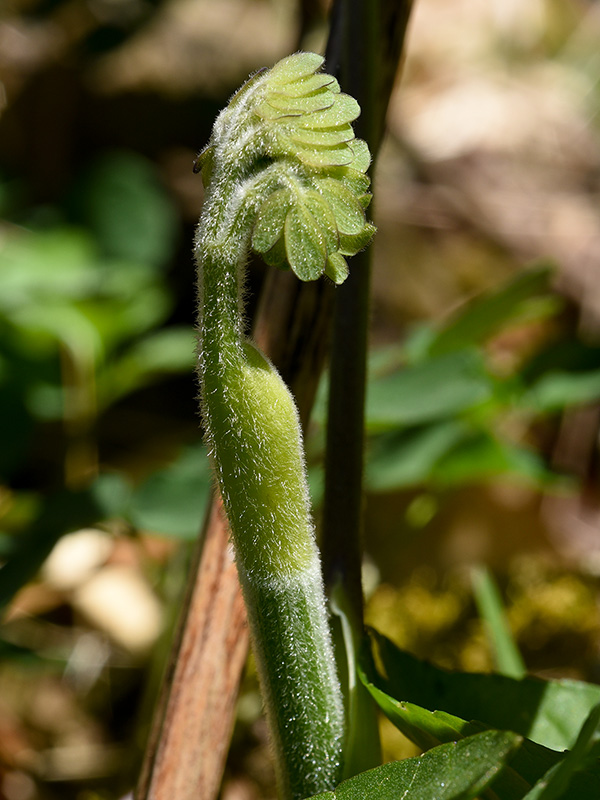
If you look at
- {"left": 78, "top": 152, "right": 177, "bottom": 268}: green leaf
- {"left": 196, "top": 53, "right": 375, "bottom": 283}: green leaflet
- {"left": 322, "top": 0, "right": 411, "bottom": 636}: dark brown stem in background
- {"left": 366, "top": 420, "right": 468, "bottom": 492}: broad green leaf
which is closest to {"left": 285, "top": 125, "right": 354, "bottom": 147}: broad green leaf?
{"left": 196, "top": 53, "right": 375, "bottom": 283}: green leaflet

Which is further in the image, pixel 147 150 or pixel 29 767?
pixel 147 150

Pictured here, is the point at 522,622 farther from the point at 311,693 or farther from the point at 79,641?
the point at 311,693

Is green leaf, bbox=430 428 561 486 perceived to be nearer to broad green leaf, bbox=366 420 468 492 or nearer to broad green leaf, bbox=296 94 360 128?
broad green leaf, bbox=366 420 468 492

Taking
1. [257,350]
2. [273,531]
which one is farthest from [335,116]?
[273,531]

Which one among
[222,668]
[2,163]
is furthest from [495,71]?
[222,668]

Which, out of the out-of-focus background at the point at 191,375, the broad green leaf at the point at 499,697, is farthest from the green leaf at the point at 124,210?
the broad green leaf at the point at 499,697

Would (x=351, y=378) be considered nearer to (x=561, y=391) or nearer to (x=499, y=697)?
(x=499, y=697)
